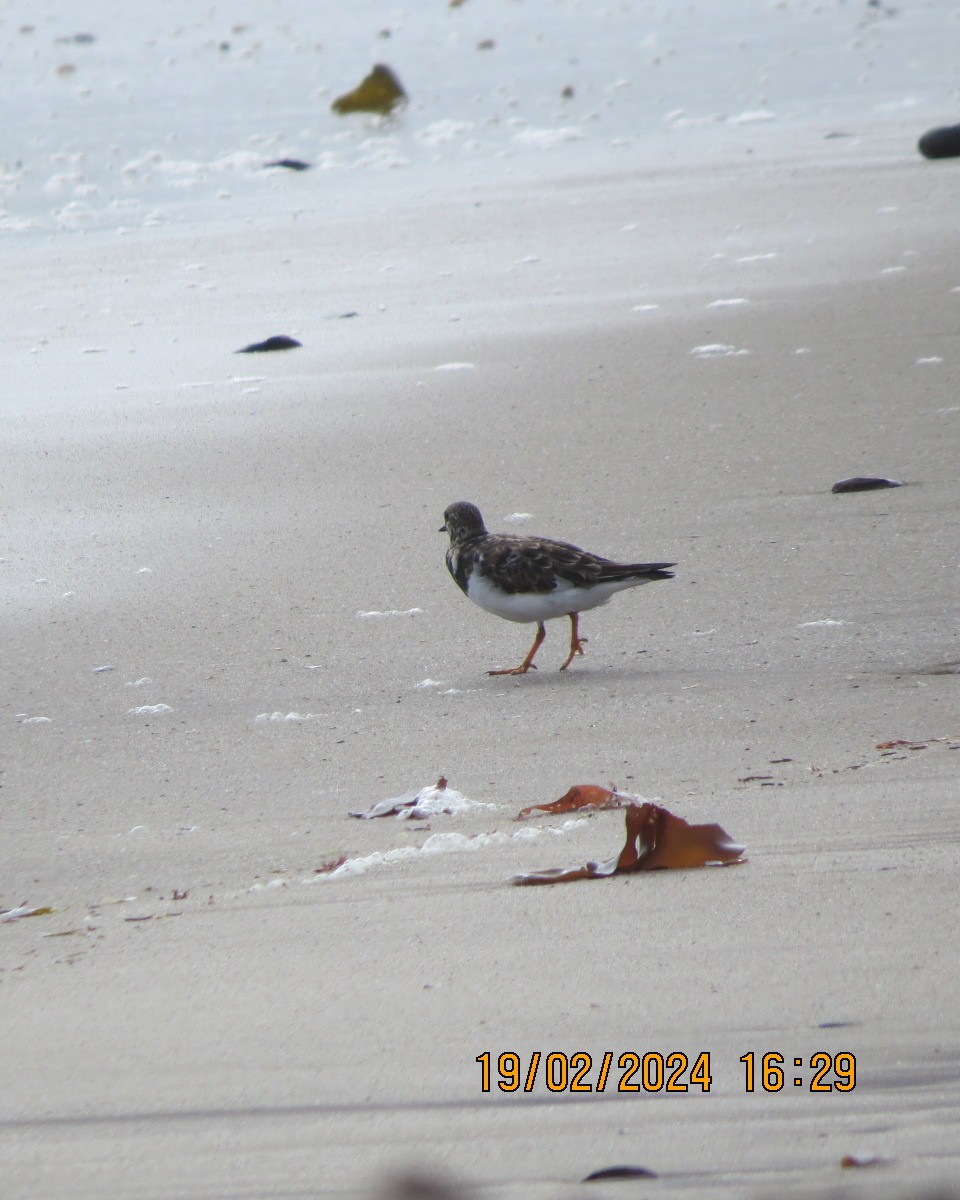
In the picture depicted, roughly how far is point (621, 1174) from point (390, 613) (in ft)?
9.82

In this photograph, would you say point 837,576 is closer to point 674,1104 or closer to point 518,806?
point 518,806

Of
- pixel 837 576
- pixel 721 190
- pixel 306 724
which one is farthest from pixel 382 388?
pixel 721 190

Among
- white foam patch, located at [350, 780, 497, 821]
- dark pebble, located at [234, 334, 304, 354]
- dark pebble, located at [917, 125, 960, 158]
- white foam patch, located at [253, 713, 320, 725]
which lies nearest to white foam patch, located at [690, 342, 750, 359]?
dark pebble, located at [234, 334, 304, 354]

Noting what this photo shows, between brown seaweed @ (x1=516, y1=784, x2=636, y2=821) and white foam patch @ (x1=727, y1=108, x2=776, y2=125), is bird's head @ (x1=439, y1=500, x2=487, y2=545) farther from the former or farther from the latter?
white foam patch @ (x1=727, y1=108, x2=776, y2=125)

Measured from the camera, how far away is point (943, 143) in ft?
36.8

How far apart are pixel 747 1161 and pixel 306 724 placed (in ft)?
7.43

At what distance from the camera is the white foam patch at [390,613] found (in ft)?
15.5

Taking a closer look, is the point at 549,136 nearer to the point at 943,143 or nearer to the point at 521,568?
the point at 943,143

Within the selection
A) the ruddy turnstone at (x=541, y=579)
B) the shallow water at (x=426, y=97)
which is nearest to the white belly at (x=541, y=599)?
the ruddy turnstone at (x=541, y=579)

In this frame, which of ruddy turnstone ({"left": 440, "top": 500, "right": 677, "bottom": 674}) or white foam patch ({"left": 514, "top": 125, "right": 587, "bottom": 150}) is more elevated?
white foam patch ({"left": 514, "top": 125, "right": 587, "bottom": 150})

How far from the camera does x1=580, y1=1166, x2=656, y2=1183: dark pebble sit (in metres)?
1.86

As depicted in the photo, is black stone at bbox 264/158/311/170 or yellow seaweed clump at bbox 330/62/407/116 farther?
yellow seaweed clump at bbox 330/62/407/116

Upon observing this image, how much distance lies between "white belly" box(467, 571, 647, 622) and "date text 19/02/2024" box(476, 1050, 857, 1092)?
91.1 inches

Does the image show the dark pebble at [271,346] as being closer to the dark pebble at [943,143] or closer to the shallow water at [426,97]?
the shallow water at [426,97]
